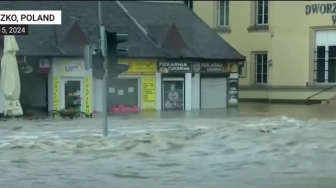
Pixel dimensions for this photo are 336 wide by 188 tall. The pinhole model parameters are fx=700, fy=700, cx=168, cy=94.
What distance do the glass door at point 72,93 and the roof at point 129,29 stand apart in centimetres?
156

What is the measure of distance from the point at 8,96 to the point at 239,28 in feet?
74.9

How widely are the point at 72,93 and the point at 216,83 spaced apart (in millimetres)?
9234

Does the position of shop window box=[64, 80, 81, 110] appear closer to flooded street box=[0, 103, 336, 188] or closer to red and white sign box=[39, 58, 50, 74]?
red and white sign box=[39, 58, 50, 74]

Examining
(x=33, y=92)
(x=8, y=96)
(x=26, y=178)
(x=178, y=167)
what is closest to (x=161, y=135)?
(x=178, y=167)

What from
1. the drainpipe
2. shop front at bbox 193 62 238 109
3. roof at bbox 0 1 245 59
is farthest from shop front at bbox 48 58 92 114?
the drainpipe

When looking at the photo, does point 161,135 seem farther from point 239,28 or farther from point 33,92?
point 239,28

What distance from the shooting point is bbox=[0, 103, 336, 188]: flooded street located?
41.3ft

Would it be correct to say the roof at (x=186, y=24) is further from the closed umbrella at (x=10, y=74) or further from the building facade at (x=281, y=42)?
the closed umbrella at (x=10, y=74)

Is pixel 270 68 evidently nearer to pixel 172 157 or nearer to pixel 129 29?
pixel 129 29

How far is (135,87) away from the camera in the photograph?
124ft

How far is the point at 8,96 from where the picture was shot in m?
29.4

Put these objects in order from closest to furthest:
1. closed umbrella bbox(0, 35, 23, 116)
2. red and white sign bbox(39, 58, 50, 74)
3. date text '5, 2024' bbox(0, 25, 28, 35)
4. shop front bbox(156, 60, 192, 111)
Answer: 1. date text '5, 2024' bbox(0, 25, 28, 35)
2. closed umbrella bbox(0, 35, 23, 116)
3. red and white sign bbox(39, 58, 50, 74)
4. shop front bbox(156, 60, 192, 111)

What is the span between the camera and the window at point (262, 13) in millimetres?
47750
